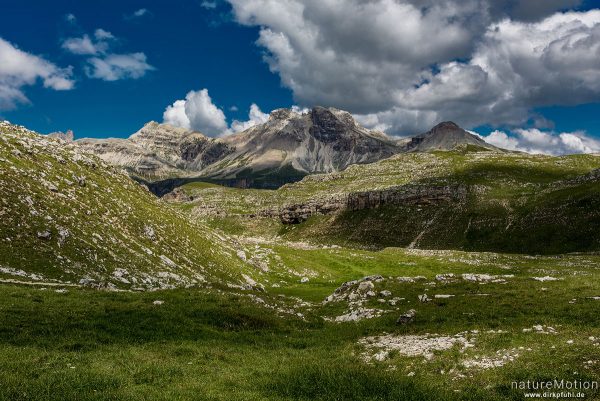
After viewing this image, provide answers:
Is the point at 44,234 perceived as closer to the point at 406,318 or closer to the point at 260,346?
the point at 260,346

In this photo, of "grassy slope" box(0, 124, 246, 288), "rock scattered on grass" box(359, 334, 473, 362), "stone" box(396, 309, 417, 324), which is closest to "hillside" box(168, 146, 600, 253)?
"grassy slope" box(0, 124, 246, 288)

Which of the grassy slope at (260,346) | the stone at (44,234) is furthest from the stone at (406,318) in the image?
the stone at (44,234)

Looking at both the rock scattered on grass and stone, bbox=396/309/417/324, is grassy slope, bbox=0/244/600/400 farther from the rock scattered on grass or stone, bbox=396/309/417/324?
the rock scattered on grass

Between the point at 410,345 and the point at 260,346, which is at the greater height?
the point at 410,345

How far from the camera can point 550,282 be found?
1513 inches

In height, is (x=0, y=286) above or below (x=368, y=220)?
below

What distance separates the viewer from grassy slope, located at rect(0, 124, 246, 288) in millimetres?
39844

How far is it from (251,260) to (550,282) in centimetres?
4928

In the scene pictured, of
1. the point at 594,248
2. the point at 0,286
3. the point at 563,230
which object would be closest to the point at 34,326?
the point at 0,286

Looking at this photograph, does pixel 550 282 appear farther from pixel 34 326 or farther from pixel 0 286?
pixel 0 286

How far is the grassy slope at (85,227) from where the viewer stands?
3984 centimetres

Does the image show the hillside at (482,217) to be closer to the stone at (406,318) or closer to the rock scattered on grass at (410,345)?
the stone at (406,318)

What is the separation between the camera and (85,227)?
152ft

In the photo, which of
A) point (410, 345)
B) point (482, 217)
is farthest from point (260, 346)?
point (482, 217)
